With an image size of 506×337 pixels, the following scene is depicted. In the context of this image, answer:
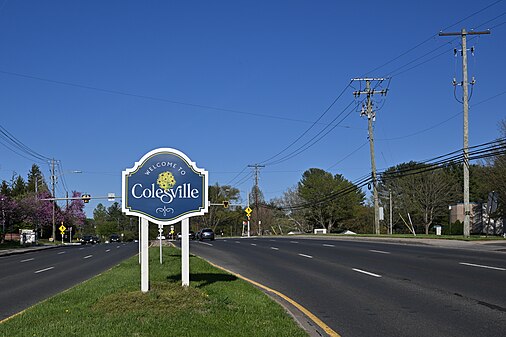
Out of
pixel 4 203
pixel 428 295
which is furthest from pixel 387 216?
pixel 428 295

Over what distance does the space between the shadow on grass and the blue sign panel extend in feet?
6.71

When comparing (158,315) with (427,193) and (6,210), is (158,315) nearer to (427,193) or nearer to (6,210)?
(6,210)

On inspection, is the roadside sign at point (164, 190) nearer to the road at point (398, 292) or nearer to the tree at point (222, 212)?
the road at point (398, 292)

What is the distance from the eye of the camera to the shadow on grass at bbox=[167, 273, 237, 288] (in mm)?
13589

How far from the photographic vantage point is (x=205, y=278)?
48.8 feet

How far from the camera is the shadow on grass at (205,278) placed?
44.6ft

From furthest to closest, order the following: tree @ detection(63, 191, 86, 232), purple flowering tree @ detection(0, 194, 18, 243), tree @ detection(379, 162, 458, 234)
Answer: tree @ detection(63, 191, 86, 232)
tree @ detection(379, 162, 458, 234)
purple flowering tree @ detection(0, 194, 18, 243)

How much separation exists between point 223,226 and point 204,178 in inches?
4343

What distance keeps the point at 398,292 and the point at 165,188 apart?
5471 mm

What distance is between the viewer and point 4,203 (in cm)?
5731

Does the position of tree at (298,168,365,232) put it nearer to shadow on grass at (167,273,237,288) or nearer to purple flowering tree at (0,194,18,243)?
purple flowering tree at (0,194,18,243)

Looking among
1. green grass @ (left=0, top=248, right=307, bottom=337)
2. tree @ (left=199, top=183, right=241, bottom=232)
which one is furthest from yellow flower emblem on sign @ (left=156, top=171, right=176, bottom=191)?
tree @ (left=199, top=183, right=241, bottom=232)

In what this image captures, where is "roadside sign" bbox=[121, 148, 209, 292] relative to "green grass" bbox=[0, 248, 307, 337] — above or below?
above

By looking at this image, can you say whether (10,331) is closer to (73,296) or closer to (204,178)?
(73,296)
